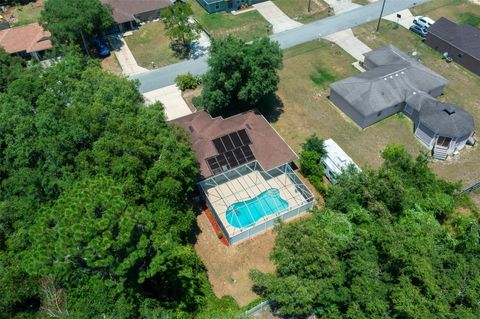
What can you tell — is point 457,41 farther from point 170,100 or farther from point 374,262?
point 374,262

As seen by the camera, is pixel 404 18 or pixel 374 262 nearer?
pixel 374 262

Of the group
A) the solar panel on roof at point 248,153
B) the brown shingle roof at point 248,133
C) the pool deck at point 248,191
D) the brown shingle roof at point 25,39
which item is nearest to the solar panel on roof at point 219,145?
the brown shingle roof at point 248,133

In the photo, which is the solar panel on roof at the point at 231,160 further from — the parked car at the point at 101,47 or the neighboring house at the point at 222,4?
the neighboring house at the point at 222,4

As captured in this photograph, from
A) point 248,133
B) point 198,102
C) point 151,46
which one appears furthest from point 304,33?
point 248,133

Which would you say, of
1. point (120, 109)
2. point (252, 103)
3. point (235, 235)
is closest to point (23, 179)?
point (120, 109)

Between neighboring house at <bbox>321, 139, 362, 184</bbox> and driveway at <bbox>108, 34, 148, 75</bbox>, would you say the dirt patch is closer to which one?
neighboring house at <bbox>321, 139, 362, 184</bbox>

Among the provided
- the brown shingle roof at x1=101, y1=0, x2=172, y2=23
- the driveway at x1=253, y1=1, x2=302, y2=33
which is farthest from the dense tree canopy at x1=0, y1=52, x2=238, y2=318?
the driveway at x1=253, y1=1, x2=302, y2=33
